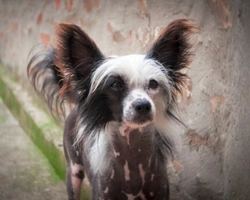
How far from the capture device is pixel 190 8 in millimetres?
2787

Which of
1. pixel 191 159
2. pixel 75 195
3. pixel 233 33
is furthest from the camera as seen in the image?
pixel 75 195

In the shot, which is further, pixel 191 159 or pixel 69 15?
pixel 69 15

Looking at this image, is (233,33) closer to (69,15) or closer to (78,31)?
(78,31)

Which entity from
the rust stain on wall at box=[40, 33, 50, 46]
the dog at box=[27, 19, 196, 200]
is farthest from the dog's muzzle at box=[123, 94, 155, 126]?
the rust stain on wall at box=[40, 33, 50, 46]

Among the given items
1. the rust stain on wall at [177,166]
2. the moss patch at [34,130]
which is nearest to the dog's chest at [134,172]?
the rust stain on wall at [177,166]

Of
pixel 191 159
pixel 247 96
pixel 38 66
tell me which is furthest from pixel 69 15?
pixel 247 96

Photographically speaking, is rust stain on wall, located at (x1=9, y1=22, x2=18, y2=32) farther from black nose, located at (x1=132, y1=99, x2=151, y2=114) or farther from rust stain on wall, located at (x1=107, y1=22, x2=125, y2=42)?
black nose, located at (x1=132, y1=99, x2=151, y2=114)

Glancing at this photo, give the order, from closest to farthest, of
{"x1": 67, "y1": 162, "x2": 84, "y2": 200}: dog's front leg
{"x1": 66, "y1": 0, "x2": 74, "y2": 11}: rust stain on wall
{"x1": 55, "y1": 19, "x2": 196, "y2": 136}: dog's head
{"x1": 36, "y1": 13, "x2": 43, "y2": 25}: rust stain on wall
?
{"x1": 55, "y1": 19, "x2": 196, "y2": 136}: dog's head < {"x1": 67, "y1": 162, "x2": 84, "y2": 200}: dog's front leg < {"x1": 66, "y1": 0, "x2": 74, "y2": 11}: rust stain on wall < {"x1": 36, "y1": 13, "x2": 43, "y2": 25}: rust stain on wall

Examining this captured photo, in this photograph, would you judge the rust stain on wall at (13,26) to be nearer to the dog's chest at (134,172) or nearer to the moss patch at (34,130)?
the moss patch at (34,130)

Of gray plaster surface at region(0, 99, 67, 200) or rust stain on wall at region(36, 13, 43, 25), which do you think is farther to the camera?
rust stain on wall at region(36, 13, 43, 25)

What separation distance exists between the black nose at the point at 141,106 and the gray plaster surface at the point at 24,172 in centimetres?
186

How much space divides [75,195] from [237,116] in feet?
4.77

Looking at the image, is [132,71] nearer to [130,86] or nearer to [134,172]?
[130,86]

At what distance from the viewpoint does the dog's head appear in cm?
226
